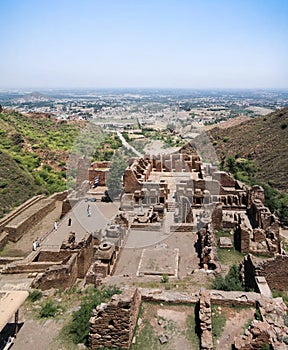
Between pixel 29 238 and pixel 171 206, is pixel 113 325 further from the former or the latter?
pixel 171 206

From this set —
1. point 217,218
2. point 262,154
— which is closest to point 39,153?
point 262,154

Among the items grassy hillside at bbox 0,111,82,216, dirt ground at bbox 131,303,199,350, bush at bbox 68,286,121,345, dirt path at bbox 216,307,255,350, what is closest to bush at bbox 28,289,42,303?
bush at bbox 68,286,121,345

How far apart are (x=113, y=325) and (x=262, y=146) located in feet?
147

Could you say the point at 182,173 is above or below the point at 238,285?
below

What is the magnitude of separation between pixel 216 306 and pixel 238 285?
2363mm

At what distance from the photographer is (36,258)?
15609 mm

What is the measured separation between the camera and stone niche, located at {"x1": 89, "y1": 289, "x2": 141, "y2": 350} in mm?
7234

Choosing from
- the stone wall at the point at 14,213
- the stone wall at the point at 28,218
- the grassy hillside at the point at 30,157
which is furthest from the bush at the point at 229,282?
the grassy hillside at the point at 30,157

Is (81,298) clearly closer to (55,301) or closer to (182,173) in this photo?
A: (55,301)

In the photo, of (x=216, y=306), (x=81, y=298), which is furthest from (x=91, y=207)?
(x=216, y=306)

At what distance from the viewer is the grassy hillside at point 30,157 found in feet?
96.3

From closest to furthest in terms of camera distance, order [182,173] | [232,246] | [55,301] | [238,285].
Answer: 1. [55,301]
2. [238,285]
3. [232,246]
4. [182,173]

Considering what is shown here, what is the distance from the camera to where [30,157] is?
39.3 metres

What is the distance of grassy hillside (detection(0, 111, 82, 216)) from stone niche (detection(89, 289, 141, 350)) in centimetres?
1891
